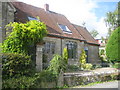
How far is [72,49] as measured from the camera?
782 inches

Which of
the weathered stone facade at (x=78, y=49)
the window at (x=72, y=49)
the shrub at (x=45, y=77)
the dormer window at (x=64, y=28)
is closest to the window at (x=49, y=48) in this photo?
the weathered stone facade at (x=78, y=49)

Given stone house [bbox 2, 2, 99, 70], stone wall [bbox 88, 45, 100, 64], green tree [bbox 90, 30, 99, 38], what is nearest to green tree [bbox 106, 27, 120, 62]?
stone house [bbox 2, 2, 99, 70]

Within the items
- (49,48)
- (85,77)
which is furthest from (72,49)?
(85,77)

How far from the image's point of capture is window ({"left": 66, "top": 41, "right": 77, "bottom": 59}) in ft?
63.6

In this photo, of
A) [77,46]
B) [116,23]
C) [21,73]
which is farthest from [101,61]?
[21,73]

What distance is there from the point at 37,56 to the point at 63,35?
609 cm

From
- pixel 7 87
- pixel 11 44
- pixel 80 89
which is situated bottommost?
pixel 80 89

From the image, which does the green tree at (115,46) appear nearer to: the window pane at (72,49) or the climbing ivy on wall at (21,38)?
the window pane at (72,49)

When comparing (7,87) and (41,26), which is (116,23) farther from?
(7,87)

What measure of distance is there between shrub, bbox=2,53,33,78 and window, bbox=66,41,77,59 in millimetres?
11243

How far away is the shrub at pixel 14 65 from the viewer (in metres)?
7.80

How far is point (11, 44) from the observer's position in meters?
11.1

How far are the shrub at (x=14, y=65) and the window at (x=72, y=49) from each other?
11243 millimetres

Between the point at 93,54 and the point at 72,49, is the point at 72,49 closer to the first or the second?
the point at 72,49
